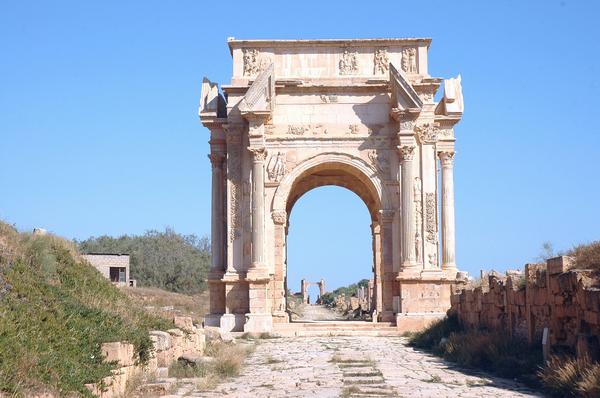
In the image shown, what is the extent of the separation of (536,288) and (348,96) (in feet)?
41.3

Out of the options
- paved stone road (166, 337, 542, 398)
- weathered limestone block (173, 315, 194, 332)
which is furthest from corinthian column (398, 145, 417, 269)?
weathered limestone block (173, 315, 194, 332)

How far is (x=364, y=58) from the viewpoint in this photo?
25.5m

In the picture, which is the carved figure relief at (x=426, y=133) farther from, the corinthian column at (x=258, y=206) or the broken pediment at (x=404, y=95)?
the corinthian column at (x=258, y=206)

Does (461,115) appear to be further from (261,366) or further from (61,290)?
(61,290)

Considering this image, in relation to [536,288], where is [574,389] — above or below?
below

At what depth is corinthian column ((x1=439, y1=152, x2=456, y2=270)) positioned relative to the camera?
2722 centimetres

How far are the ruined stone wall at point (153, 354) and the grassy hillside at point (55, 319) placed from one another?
0.51 feet

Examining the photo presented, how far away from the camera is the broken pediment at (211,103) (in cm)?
2575

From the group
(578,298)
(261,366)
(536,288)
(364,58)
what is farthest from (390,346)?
(364,58)

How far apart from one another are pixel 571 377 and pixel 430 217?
1430 cm

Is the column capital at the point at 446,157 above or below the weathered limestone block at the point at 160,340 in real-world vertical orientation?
above

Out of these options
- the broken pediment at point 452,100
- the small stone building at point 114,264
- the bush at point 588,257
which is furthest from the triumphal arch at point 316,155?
the small stone building at point 114,264

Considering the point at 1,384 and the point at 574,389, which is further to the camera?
the point at 574,389

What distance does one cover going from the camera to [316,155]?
81.3 feet
